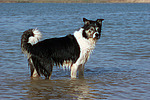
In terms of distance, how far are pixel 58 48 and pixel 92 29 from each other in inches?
40.6

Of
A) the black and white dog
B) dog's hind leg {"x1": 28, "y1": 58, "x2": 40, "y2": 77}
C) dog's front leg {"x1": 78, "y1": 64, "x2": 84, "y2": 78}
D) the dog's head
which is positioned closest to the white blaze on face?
the black and white dog

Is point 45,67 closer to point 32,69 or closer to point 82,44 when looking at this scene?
point 32,69

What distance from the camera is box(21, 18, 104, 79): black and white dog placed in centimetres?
780

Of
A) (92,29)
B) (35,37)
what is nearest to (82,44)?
(92,29)

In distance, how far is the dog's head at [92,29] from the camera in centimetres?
786

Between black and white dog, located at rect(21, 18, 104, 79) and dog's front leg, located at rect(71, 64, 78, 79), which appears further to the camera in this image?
dog's front leg, located at rect(71, 64, 78, 79)

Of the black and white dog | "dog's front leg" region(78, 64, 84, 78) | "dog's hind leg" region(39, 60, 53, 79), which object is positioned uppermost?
the black and white dog

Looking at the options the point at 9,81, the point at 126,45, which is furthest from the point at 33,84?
the point at 126,45

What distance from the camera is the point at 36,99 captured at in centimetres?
664

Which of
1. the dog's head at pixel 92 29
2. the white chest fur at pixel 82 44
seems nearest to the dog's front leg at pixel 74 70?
the white chest fur at pixel 82 44

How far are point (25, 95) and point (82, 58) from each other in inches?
81.2

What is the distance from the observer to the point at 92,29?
787cm

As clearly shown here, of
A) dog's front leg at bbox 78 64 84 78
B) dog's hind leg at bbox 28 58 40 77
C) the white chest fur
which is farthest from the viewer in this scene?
dog's front leg at bbox 78 64 84 78

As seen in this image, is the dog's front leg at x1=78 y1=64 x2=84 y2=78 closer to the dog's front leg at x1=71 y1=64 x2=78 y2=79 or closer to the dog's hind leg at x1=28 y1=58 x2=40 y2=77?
the dog's front leg at x1=71 y1=64 x2=78 y2=79
